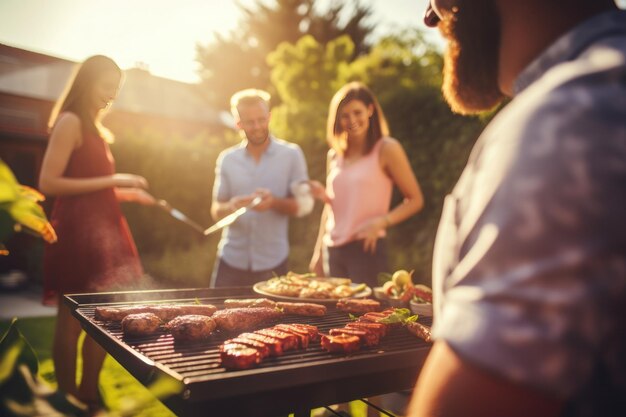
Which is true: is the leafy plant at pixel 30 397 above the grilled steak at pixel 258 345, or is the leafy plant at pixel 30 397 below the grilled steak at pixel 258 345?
above

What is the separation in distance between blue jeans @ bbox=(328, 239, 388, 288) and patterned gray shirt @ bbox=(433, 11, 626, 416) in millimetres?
3175

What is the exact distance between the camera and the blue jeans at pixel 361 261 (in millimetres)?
3883

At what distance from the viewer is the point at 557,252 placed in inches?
25.0

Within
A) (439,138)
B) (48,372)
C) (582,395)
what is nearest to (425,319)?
(582,395)

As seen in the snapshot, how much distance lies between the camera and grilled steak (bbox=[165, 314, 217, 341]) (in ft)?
6.24

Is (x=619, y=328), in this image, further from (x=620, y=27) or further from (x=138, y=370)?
(x=138, y=370)

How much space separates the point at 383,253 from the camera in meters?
3.96

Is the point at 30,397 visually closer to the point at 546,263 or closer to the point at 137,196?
the point at 546,263

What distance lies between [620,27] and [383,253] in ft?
10.6

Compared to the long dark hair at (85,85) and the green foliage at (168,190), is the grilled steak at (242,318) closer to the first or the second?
the long dark hair at (85,85)

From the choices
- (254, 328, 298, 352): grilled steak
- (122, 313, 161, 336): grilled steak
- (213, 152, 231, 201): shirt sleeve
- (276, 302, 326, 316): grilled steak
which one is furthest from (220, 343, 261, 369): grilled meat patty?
(213, 152, 231, 201): shirt sleeve

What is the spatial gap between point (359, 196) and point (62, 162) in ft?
7.34

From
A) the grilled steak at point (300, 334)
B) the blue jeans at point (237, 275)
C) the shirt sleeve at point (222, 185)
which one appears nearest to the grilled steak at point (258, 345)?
the grilled steak at point (300, 334)

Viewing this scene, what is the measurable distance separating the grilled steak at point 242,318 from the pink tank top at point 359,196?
1.66 meters
